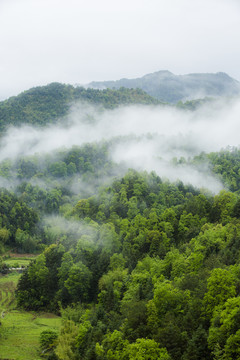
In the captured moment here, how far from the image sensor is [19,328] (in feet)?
236

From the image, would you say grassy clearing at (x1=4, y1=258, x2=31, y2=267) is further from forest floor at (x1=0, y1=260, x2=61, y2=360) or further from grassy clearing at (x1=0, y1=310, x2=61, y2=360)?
grassy clearing at (x1=0, y1=310, x2=61, y2=360)

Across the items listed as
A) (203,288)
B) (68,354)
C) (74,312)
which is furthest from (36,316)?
(203,288)

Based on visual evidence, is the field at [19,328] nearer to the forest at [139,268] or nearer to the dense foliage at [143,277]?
the forest at [139,268]

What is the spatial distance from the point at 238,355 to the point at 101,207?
84.8m

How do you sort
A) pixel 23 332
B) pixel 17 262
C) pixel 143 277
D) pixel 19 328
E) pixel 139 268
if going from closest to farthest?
1. pixel 143 277
2. pixel 23 332
3. pixel 19 328
4. pixel 139 268
5. pixel 17 262

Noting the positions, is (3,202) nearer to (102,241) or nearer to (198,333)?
(102,241)

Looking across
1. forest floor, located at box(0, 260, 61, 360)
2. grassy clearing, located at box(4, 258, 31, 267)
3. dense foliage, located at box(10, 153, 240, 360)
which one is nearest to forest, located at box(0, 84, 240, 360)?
dense foliage, located at box(10, 153, 240, 360)

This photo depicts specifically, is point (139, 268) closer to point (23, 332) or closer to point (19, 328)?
point (23, 332)

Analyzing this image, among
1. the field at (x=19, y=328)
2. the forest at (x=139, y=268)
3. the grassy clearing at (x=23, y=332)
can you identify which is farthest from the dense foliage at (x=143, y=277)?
the grassy clearing at (x=23, y=332)

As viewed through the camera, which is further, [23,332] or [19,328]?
[19,328]

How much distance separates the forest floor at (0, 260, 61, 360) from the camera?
201 ft

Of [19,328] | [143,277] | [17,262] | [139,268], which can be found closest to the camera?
[143,277]

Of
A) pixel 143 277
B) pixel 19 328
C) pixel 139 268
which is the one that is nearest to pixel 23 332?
pixel 19 328

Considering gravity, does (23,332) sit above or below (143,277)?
below
